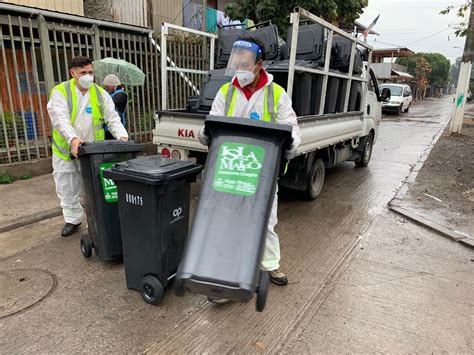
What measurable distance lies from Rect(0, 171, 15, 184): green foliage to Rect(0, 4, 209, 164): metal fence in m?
0.25

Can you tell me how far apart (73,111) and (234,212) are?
2277 mm

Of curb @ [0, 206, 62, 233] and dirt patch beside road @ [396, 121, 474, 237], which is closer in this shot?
curb @ [0, 206, 62, 233]

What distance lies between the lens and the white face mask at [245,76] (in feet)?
8.54

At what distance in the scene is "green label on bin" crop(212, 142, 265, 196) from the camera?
2262 mm

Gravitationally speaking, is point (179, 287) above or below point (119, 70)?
below

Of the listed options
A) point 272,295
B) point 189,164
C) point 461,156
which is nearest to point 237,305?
point 272,295

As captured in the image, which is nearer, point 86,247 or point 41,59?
point 86,247

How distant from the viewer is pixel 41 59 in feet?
20.3

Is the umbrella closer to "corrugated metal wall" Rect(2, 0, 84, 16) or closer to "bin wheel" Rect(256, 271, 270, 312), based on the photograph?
"corrugated metal wall" Rect(2, 0, 84, 16)

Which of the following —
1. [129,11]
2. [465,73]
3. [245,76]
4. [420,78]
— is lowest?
[245,76]

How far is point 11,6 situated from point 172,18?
18.6 feet

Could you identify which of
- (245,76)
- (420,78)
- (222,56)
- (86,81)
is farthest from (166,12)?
(420,78)

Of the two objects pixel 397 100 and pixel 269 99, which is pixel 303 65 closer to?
pixel 269 99

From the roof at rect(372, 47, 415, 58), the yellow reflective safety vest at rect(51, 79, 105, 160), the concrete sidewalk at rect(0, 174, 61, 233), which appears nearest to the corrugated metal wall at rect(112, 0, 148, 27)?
the concrete sidewalk at rect(0, 174, 61, 233)
